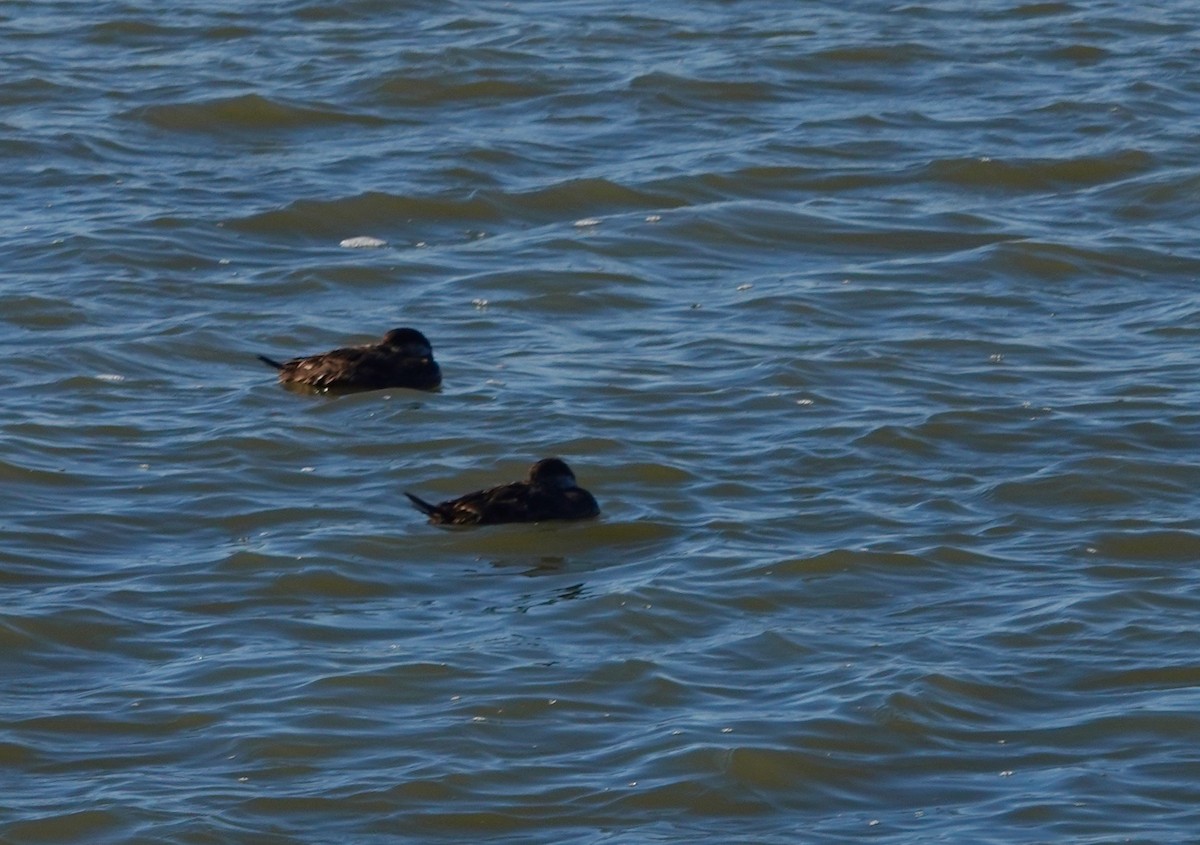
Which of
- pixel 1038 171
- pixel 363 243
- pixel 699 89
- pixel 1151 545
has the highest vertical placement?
pixel 699 89

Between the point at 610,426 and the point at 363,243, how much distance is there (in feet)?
12.2

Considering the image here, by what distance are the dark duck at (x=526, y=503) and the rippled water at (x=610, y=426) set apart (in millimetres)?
109

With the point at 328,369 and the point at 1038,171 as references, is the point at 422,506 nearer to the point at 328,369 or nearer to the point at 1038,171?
the point at 328,369

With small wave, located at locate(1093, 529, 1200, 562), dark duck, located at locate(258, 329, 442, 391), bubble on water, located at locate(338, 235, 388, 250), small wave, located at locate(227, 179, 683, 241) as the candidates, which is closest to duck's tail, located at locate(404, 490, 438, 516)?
dark duck, located at locate(258, 329, 442, 391)

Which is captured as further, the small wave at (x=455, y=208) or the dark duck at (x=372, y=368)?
the small wave at (x=455, y=208)

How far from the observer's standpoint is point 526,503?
10922mm

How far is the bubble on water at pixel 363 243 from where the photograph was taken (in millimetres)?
15570

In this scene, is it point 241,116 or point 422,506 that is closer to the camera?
point 422,506

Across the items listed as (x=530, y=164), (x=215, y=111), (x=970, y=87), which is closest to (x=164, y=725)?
(x=530, y=164)

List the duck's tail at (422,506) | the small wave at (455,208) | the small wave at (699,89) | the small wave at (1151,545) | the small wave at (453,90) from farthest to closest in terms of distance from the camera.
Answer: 1. the small wave at (699,89)
2. the small wave at (453,90)
3. the small wave at (455,208)
4. the duck's tail at (422,506)
5. the small wave at (1151,545)

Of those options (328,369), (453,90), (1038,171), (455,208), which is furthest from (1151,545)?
(453,90)

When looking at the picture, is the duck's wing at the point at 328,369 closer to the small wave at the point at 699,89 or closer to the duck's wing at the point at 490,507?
the duck's wing at the point at 490,507

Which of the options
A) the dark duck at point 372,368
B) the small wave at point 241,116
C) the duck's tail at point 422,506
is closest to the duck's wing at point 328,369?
the dark duck at point 372,368

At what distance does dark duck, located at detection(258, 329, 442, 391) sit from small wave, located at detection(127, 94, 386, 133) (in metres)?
5.64
